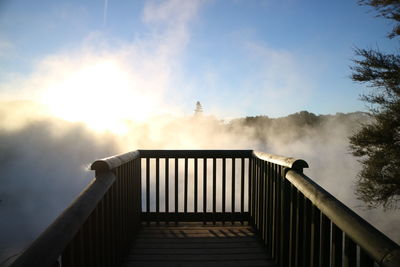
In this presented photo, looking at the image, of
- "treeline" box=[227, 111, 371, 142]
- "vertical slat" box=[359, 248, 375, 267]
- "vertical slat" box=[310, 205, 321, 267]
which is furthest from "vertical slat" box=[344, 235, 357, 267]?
"treeline" box=[227, 111, 371, 142]

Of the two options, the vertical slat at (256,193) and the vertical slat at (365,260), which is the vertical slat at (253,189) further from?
the vertical slat at (365,260)

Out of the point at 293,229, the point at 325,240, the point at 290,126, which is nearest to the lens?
the point at 325,240

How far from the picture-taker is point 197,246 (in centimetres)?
324

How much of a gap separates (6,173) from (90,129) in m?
43.2

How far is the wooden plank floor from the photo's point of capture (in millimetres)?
2850

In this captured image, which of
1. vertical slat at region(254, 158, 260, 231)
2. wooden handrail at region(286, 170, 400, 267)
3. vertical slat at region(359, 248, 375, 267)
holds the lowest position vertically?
vertical slat at region(254, 158, 260, 231)

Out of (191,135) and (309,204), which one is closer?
(309,204)

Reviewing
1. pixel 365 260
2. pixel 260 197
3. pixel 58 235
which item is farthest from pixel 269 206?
pixel 58 235

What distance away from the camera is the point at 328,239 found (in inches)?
62.1

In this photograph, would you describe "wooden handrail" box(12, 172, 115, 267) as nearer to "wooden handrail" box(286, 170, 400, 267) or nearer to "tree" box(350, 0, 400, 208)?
"wooden handrail" box(286, 170, 400, 267)

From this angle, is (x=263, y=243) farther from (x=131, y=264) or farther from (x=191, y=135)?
(x=191, y=135)

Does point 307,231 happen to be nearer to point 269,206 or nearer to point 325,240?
point 325,240

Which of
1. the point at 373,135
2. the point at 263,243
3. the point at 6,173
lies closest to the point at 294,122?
the point at 373,135

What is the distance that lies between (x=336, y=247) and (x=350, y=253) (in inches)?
8.3
